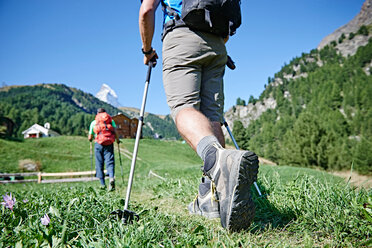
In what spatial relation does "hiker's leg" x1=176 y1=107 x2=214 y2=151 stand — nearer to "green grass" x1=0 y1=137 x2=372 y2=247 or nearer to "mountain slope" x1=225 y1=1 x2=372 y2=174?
"green grass" x1=0 y1=137 x2=372 y2=247

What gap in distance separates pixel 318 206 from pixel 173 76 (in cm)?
156

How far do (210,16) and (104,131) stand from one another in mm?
5242

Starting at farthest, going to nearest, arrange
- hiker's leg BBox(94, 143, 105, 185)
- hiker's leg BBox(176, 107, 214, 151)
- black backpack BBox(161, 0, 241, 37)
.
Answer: hiker's leg BBox(94, 143, 105, 185), black backpack BBox(161, 0, 241, 37), hiker's leg BBox(176, 107, 214, 151)

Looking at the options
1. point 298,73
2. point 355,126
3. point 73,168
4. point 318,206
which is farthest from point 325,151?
point 298,73

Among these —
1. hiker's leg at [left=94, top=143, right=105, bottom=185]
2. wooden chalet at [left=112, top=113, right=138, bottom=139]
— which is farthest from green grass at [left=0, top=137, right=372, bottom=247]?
wooden chalet at [left=112, top=113, right=138, bottom=139]

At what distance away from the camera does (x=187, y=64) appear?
211 centimetres

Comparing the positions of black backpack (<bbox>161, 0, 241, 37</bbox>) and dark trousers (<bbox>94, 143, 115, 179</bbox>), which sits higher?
black backpack (<bbox>161, 0, 241, 37</bbox>)

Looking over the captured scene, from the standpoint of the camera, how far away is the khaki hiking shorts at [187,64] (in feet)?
6.84

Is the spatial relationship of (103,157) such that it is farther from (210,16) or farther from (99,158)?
(210,16)

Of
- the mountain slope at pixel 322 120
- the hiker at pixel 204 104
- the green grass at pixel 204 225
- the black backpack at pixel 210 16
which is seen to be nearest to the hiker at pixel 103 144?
the green grass at pixel 204 225

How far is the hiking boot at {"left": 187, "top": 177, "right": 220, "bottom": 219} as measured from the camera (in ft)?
6.56

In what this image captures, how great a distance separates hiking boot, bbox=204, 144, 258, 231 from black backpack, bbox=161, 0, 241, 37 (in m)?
1.16

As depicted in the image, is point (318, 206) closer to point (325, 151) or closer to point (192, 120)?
point (192, 120)

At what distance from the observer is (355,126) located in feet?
248
